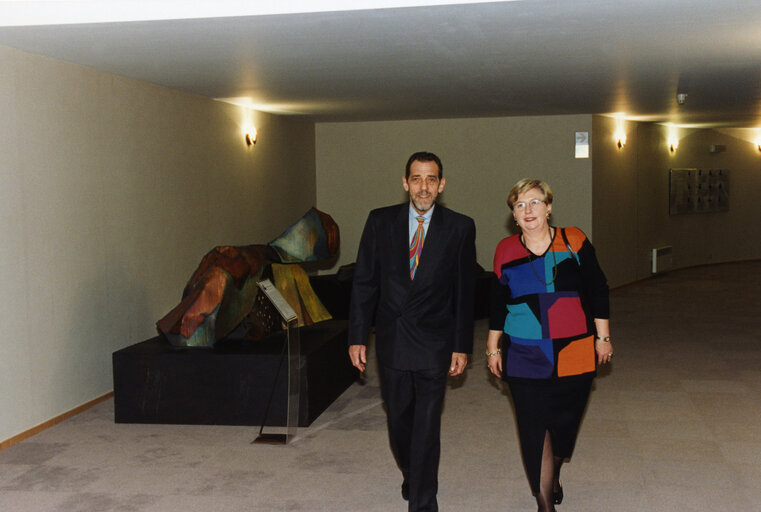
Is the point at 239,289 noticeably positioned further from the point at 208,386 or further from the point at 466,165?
the point at 466,165

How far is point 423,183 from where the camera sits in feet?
12.3

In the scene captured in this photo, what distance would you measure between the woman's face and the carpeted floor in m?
1.36

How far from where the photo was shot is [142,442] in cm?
529

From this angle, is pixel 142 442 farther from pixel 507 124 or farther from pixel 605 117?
pixel 605 117

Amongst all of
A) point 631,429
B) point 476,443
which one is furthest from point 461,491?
point 631,429

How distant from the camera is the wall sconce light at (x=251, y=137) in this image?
9455mm

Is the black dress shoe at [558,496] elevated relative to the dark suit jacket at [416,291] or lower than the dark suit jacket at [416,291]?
lower

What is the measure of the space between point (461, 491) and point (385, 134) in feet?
26.1

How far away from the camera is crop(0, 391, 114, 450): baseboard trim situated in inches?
210

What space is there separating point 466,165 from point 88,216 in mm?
6346

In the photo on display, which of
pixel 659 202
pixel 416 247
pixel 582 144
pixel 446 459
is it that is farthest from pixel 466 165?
pixel 416 247

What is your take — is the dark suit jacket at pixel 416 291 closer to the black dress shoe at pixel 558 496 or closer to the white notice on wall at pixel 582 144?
the black dress shoe at pixel 558 496

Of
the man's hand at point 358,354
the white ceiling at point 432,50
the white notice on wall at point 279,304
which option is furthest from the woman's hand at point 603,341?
the white notice on wall at point 279,304

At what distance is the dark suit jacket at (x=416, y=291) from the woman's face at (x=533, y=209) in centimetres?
30
